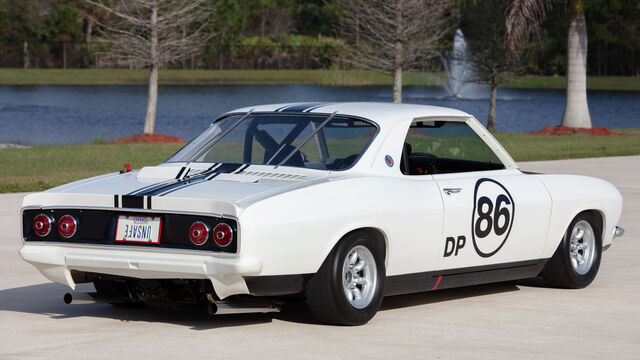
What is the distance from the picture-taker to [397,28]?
38.9 m

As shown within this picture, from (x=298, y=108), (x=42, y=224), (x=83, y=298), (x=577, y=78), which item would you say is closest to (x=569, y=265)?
(x=298, y=108)

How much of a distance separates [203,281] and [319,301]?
721mm

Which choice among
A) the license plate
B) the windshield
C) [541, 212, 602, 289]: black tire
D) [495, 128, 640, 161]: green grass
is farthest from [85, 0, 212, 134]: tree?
the license plate

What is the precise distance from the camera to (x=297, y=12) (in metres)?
116

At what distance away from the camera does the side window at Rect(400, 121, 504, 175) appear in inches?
345

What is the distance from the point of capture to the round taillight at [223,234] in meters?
6.79

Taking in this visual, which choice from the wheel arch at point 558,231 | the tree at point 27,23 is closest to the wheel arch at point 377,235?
the wheel arch at point 558,231

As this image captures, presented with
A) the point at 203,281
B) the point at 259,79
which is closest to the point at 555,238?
the point at 203,281

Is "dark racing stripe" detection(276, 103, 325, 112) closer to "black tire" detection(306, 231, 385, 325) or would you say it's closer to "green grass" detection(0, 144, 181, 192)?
"black tire" detection(306, 231, 385, 325)

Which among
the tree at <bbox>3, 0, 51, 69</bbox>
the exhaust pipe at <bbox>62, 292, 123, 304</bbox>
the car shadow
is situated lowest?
the car shadow

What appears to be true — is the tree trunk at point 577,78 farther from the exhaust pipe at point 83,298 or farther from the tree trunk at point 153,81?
the exhaust pipe at point 83,298

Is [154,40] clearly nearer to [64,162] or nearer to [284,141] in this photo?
[64,162]

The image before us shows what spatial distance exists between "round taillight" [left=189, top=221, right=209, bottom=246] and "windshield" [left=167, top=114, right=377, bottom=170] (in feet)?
3.51

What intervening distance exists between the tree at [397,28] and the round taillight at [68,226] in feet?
102
